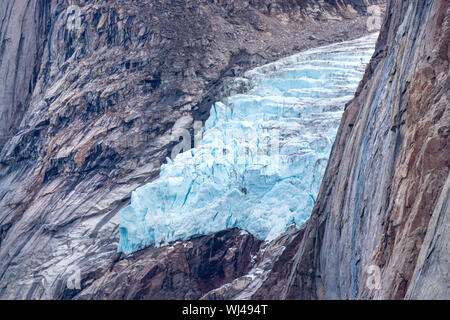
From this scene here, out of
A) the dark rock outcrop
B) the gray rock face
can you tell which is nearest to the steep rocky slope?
the dark rock outcrop

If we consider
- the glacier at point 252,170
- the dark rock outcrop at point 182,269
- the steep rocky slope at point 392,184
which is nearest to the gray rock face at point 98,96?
the dark rock outcrop at point 182,269

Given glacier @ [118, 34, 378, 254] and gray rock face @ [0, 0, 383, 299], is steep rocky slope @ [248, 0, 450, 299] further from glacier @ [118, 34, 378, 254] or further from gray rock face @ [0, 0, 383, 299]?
A: gray rock face @ [0, 0, 383, 299]

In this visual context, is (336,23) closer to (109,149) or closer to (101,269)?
(109,149)

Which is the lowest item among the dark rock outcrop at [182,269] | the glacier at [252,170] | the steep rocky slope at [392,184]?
→ the dark rock outcrop at [182,269]

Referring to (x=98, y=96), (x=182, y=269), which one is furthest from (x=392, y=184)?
(x=98, y=96)

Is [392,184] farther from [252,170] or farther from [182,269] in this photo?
[182,269]

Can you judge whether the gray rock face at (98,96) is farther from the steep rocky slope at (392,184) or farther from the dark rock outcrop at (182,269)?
the steep rocky slope at (392,184)
